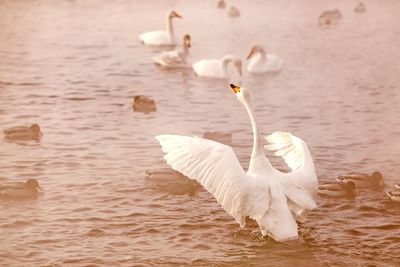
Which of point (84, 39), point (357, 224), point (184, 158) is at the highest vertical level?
point (84, 39)

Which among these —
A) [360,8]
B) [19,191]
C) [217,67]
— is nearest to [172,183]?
[19,191]

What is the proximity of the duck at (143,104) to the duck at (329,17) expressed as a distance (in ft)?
44.0

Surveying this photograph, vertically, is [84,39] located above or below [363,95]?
above

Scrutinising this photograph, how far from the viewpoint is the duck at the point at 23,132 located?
17.2 metres

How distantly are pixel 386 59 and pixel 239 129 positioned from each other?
868cm

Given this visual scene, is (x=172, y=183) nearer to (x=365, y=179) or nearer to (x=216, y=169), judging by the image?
(x=365, y=179)

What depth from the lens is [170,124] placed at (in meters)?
18.9

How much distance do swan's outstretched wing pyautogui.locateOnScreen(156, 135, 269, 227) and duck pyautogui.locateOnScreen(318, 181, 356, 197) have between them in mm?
2987

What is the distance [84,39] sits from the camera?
28641 millimetres

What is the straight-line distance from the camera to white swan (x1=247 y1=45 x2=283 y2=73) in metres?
24.0

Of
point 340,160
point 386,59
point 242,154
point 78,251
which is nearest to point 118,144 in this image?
point 242,154

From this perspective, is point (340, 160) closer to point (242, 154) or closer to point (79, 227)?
point (242, 154)

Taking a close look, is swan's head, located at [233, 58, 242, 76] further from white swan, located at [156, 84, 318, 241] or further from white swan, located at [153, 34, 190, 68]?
white swan, located at [156, 84, 318, 241]

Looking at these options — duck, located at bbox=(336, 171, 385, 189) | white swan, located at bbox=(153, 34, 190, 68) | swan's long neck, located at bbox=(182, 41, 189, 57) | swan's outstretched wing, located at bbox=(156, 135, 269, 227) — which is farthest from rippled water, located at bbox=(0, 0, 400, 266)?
swan's long neck, located at bbox=(182, 41, 189, 57)
